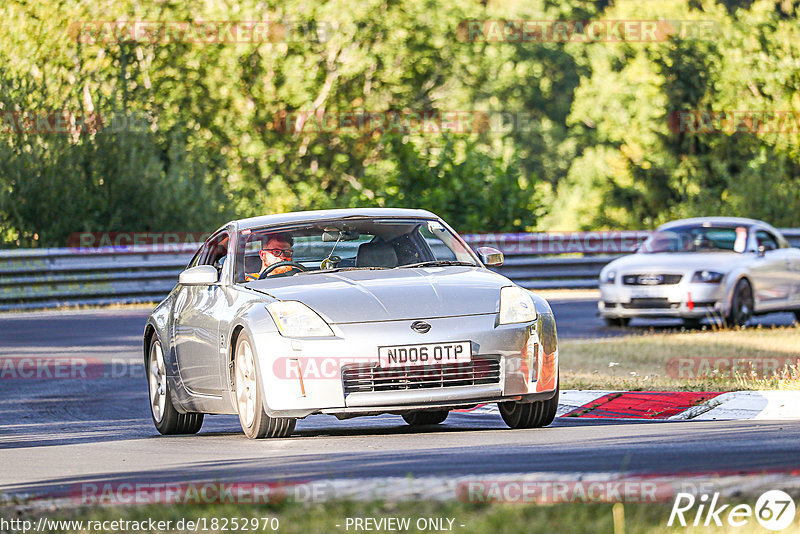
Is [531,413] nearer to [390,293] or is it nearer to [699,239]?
[390,293]

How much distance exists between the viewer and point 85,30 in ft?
116

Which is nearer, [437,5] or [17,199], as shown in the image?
[17,199]

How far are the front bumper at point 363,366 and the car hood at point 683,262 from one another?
1055 cm

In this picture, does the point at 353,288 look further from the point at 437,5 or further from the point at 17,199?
the point at 437,5

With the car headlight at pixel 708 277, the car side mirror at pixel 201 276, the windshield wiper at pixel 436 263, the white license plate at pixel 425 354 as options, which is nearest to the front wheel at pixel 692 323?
the car headlight at pixel 708 277

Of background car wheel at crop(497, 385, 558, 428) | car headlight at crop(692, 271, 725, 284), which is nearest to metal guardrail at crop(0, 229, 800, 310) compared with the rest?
car headlight at crop(692, 271, 725, 284)

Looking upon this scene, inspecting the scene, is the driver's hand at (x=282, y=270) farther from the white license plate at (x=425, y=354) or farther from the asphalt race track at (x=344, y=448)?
the white license plate at (x=425, y=354)

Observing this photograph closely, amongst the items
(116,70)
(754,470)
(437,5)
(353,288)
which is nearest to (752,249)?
(353,288)

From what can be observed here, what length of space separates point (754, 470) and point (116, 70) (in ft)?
101

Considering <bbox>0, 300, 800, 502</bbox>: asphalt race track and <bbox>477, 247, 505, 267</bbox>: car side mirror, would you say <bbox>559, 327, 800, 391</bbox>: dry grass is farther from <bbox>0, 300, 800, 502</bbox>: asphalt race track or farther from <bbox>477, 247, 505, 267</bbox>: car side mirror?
<bbox>477, 247, 505, 267</bbox>: car side mirror

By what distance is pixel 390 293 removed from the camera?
8.82 meters

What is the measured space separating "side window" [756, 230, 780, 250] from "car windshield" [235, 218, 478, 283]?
34.7ft

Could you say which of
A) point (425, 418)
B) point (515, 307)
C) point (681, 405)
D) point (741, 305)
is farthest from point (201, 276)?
point (741, 305)

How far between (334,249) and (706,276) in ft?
31.8
